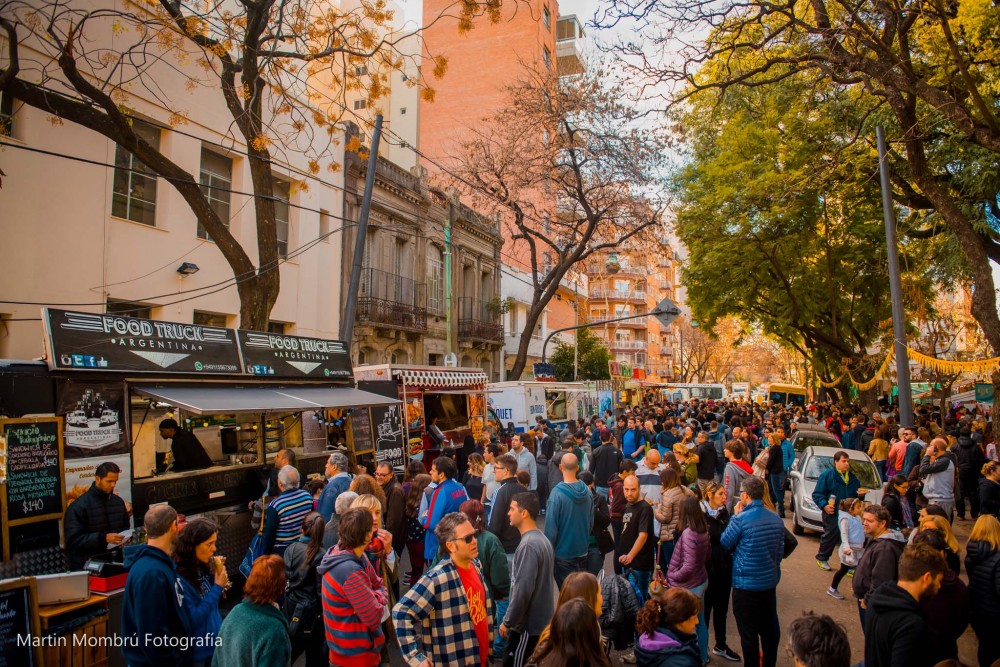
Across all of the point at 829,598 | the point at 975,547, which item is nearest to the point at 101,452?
the point at 975,547

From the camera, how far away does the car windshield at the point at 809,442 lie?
1404 centimetres

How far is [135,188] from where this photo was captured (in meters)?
13.3

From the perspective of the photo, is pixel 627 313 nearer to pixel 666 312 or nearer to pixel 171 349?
pixel 666 312

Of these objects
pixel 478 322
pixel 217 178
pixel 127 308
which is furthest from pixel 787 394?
pixel 127 308

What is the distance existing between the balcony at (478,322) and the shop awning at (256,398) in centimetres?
1689

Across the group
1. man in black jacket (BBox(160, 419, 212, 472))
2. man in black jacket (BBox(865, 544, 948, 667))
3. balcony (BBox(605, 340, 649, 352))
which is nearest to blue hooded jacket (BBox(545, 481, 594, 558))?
man in black jacket (BBox(865, 544, 948, 667))

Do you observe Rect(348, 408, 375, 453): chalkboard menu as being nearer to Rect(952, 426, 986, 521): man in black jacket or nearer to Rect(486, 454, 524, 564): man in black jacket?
Rect(486, 454, 524, 564): man in black jacket

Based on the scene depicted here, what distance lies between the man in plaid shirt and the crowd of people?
11 mm

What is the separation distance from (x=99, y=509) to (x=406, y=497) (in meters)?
3.14

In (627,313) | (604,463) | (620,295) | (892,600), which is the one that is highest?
(620,295)

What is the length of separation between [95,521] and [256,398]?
9.58 ft

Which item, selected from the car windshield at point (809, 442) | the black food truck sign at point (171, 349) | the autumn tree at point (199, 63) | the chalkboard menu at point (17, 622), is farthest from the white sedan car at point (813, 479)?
the chalkboard menu at point (17, 622)

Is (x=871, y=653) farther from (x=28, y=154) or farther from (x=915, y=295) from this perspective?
(x=915, y=295)

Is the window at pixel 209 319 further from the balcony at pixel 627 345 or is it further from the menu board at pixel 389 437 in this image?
the balcony at pixel 627 345
